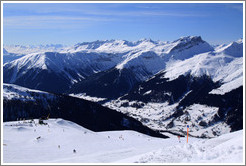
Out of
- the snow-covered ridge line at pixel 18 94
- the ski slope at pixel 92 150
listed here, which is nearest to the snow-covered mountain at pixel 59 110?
the snow-covered ridge line at pixel 18 94

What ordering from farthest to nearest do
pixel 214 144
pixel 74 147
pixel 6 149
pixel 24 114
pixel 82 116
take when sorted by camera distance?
pixel 82 116 < pixel 24 114 < pixel 74 147 < pixel 6 149 < pixel 214 144

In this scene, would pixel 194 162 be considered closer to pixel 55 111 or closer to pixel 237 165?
pixel 237 165

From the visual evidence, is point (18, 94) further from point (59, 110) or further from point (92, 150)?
point (92, 150)

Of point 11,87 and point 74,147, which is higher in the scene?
point 11,87

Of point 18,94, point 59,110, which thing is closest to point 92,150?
point 59,110

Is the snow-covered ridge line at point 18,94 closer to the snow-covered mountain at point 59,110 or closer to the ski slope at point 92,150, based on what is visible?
the snow-covered mountain at point 59,110

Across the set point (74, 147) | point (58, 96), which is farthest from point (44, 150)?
point (58, 96)

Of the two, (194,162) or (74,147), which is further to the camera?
(74,147)
